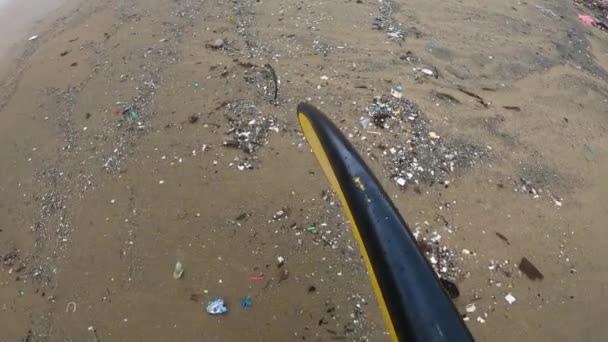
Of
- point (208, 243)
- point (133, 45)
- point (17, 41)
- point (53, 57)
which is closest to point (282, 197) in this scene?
point (208, 243)

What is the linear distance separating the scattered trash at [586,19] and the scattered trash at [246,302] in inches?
182

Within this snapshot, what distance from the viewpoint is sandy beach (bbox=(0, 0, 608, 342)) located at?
2506 mm

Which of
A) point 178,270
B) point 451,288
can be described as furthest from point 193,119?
point 451,288

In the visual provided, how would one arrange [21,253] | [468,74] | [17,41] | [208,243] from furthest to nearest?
[17,41] < [468,74] < [21,253] < [208,243]

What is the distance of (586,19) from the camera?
5.12 meters

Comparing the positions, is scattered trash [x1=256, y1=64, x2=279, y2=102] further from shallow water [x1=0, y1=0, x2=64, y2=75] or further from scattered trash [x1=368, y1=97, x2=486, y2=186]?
shallow water [x1=0, y1=0, x2=64, y2=75]

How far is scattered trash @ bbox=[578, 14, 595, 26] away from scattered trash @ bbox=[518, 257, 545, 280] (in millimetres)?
3531

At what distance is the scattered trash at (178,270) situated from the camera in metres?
2.57

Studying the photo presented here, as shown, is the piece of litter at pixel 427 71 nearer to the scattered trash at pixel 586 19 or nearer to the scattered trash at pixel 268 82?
the scattered trash at pixel 268 82

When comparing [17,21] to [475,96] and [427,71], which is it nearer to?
[427,71]

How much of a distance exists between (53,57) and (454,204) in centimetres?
368

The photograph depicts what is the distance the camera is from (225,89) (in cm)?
342

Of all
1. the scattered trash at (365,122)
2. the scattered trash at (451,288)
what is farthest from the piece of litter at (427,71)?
the scattered trash at (451,288)

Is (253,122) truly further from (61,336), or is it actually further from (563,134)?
(563,134)
